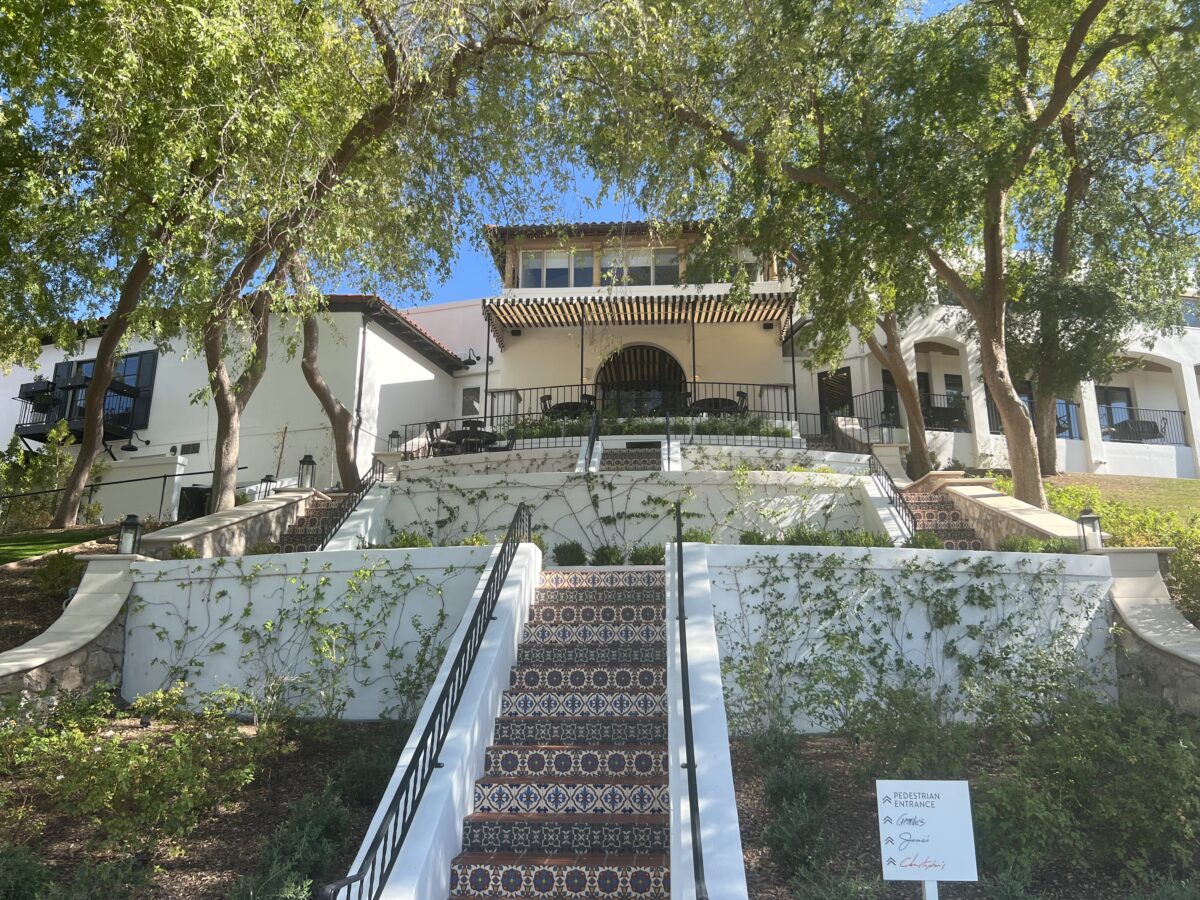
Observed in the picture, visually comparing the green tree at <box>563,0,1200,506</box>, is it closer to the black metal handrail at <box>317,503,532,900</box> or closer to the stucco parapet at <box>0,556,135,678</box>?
the black metal handrail at <box>317,503,532,900</box>

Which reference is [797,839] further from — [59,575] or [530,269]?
[530,269]

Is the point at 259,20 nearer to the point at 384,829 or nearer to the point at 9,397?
the point at 384,829

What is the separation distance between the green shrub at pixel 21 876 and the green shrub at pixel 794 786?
4.48 meters

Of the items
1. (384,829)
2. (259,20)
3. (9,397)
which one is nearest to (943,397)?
(259,20)

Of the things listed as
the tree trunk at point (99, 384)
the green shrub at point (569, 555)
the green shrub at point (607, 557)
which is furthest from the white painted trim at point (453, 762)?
the tree trunk at point (99, 384)

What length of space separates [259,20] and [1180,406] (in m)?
23.5

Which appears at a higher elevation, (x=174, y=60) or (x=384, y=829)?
(x=174, y=60)

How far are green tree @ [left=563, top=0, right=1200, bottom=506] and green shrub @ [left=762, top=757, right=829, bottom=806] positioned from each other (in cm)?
685

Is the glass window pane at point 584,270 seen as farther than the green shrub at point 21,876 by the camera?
Yes

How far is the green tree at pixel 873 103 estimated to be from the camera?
992 cm

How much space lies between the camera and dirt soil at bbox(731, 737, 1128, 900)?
489cm

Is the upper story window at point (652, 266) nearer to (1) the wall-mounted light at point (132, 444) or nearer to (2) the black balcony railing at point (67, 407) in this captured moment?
(1) the wall-mounted light at point (132, 444)

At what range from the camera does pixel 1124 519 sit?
1027cm

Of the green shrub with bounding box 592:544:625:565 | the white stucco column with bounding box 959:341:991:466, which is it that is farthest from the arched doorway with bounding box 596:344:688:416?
the green shrub with bounding box 592:544:625:565
